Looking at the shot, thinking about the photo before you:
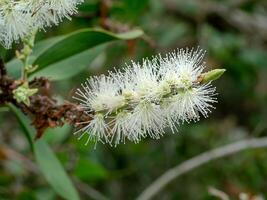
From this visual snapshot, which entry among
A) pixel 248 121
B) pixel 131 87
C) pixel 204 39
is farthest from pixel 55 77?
pixel 248 121

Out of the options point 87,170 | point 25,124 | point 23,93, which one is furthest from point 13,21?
point 87,170

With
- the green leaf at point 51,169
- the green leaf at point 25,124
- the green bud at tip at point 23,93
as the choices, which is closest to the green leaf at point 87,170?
the green leaf at point 51,169

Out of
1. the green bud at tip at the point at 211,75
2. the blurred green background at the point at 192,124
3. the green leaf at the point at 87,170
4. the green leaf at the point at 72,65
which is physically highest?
the blurred green background at the point at 192,124

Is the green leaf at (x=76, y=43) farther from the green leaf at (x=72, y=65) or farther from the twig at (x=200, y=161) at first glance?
the twig at (x=200, y=161)

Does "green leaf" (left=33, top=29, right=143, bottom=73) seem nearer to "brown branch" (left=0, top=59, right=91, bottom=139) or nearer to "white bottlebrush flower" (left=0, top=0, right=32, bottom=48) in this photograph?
"brown branch" (left=0, top=59, right=91, bottom=139)

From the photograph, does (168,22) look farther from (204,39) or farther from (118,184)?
(118,184)

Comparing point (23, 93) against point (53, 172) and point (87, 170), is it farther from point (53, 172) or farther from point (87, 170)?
point (87, 170)
